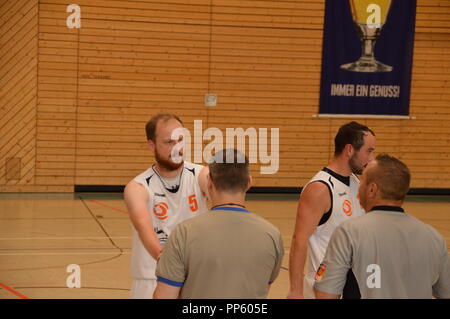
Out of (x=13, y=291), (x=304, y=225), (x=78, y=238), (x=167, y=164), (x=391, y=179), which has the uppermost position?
(x=391, y=179)

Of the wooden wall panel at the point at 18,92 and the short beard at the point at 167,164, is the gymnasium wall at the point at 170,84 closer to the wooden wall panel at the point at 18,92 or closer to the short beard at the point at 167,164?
the wooden wall panel at the point at 18,92

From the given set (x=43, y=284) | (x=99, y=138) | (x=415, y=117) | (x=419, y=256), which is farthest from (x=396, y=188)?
(x=415, y=117)

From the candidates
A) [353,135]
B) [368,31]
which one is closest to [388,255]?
[353,135]

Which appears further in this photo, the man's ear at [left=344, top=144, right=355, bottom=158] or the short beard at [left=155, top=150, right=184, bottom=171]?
the man's ear at [left=344, top=144, right=355, bottom=158]

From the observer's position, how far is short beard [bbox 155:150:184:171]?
4.23 metres

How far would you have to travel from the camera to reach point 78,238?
9922mm

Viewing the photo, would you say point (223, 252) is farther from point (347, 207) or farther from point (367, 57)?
point (367, 57)

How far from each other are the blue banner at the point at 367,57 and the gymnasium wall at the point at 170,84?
274mm

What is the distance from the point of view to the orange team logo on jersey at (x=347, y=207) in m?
4.53

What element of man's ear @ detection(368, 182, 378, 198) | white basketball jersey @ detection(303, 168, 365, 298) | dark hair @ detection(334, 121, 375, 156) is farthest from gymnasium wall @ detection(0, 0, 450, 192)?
man's ear @ detection(368, 182, 378, 198)

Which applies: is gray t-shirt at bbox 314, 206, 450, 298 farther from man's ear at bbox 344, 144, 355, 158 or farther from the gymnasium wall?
the gymnasium wall

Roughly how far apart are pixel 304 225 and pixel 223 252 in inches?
62.7

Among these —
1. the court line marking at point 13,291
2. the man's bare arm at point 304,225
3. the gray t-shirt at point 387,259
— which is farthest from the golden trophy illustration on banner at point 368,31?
the gray t-shirt at point 387,259
